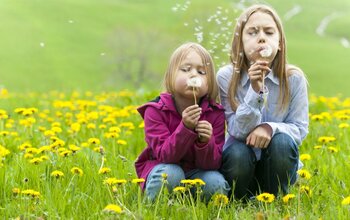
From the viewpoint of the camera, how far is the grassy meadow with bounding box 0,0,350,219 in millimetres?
2779

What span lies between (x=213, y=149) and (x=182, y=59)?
0.45 metres

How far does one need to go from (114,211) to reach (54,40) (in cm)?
2656

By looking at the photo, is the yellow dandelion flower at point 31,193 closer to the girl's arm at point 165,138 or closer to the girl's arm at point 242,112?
the girl's arm at point 165,138

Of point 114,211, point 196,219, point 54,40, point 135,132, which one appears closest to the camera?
point 114,211

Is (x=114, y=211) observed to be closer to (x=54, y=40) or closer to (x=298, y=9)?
(x=54, y=40)

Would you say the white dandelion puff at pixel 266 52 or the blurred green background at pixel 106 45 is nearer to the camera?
the white dandelion puff at pixel 266 52

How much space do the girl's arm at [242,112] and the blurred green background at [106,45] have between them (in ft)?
58.9

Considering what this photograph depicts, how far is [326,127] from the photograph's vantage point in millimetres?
4957

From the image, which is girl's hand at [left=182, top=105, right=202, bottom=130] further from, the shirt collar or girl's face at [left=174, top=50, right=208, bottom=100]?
the shirt collar

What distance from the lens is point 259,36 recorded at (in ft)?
9.64

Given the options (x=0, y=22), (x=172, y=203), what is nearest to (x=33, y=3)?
(x=0, y=22)

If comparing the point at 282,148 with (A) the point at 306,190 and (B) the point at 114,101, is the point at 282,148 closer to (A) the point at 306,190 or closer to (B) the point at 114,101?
(A) the point at 306,190

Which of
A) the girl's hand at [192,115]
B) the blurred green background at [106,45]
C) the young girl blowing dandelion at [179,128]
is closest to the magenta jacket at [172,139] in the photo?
the young girl blowing dandelion at [179,128]

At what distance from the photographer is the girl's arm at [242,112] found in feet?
9.43
